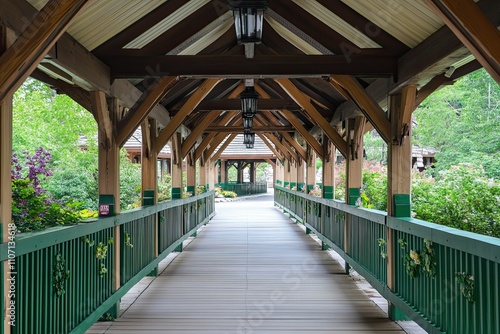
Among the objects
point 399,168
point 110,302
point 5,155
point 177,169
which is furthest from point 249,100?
point 5,155

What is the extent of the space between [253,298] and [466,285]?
2.96 meters

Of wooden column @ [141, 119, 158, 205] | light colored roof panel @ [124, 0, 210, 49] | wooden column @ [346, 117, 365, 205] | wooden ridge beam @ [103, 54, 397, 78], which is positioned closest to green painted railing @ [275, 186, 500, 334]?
wooden column @ [346, 117, 365, 205]

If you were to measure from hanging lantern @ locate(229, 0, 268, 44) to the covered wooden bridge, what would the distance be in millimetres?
14

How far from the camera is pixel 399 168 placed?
16.6ft

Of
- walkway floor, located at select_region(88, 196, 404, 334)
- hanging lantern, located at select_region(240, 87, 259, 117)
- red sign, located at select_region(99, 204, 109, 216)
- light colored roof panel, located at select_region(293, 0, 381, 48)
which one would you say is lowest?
walkway floor, located at select_region(88, 196, 404, 334)

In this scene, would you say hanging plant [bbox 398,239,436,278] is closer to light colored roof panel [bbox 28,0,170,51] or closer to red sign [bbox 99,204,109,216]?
red sign [bbox 99,204,109,216]

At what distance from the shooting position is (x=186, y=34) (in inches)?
228

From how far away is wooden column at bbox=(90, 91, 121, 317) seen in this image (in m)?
5.00

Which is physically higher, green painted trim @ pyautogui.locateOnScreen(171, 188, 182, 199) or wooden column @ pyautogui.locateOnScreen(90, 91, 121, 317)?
wooden column @ pyautogui.locateOnScreen(90, 91, 121, 317)

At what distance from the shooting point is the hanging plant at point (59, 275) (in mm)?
3412

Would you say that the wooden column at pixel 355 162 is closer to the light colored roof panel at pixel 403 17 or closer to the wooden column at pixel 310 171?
the light colored roof panel at pixel 403 17

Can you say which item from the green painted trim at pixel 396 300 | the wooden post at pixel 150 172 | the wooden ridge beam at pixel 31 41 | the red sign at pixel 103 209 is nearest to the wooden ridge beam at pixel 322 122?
the green painted trim at pixel 396 300

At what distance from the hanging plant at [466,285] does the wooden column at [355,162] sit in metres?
3.95

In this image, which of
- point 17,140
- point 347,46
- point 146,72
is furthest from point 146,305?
point 17,140
